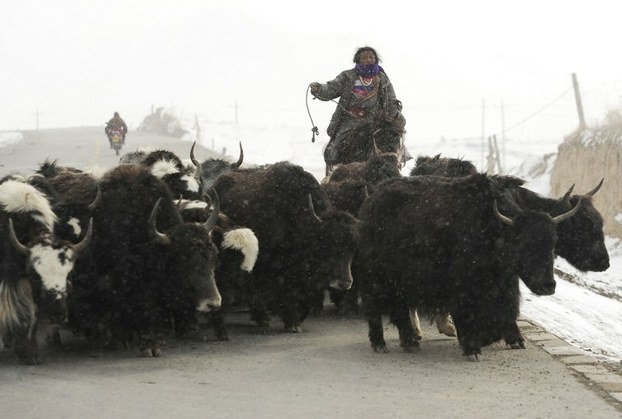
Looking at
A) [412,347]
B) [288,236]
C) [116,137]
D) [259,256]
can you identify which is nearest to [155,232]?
[259,256]

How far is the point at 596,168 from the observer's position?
21.0 metres

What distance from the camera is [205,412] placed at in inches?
229

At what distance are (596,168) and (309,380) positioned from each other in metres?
15.6

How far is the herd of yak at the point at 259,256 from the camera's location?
7.54 metres

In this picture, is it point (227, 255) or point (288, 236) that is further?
point (288, 236)

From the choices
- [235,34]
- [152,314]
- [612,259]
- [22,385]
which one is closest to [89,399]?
[22,385]

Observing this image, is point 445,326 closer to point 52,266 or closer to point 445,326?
point 445,326

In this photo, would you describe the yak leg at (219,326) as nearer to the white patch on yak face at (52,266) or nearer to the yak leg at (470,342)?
the white patch on yak face at (52,266)

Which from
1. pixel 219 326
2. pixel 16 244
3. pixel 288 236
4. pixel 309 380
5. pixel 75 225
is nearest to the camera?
pixel 309 380

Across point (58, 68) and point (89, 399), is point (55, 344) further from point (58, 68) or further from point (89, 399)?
point (58, 68)

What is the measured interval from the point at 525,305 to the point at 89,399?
19.4ft

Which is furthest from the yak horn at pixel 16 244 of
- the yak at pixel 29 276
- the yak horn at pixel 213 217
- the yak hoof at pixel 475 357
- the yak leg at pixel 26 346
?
the yak hoof at pixel 475 357

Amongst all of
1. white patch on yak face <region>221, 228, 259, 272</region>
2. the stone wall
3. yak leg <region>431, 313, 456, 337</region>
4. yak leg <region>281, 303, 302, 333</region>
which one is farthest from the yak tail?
the stone wall

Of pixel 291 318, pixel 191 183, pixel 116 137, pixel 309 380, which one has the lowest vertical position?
pixel 309 380
